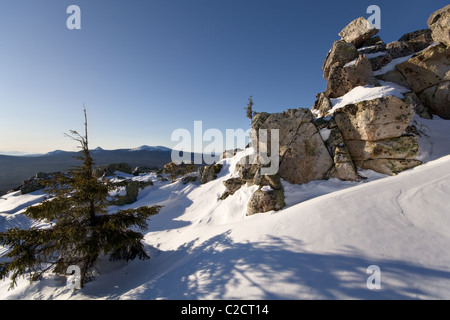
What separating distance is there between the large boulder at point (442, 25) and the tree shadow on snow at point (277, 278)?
18.7m

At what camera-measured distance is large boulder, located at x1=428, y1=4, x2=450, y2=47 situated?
11883 mm

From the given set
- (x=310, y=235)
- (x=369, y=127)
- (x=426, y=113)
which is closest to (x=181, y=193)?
(x=310, y=235)

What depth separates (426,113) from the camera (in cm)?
1207

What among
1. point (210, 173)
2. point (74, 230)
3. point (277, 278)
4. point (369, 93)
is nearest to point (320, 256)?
point (277, 278)

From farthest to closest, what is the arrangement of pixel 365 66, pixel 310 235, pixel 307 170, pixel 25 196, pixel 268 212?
pixel 25 196
pixel 365 66
pixel 307 170
pixel 268 212
pixel 310 235

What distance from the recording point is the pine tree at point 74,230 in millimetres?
5320

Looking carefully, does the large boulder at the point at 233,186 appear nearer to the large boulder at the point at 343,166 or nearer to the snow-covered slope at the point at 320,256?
the snow-covered slope at the point at 320,256

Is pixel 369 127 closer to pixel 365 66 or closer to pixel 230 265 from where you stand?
pixel 365 66

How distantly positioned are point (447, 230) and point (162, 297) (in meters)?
8.79

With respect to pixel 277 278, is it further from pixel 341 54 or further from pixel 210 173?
pixel 341 54

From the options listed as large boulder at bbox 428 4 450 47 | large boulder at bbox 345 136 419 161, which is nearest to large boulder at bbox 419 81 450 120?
large boulder at bbox 428 4 450 47

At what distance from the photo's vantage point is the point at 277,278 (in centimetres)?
412

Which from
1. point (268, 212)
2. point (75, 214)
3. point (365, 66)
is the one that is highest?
point (365, 66)

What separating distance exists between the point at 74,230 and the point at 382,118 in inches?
638
